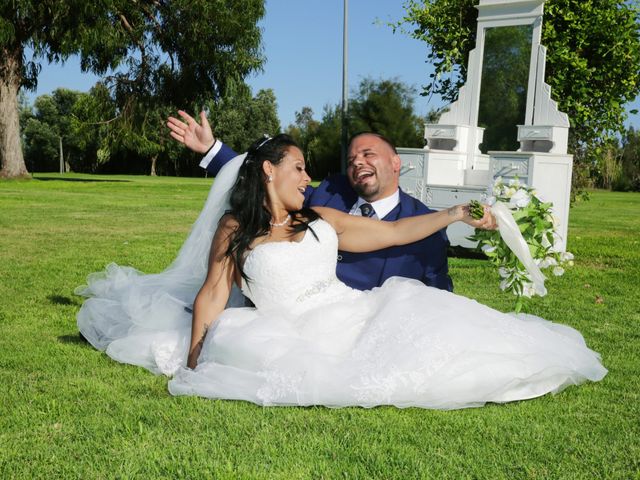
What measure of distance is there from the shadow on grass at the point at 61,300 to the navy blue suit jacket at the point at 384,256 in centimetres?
240

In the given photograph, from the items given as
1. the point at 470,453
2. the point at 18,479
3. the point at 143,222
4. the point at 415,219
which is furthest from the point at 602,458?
the point at 143,222

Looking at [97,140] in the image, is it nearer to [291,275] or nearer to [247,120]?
[247,120]

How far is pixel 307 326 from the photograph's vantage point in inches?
174

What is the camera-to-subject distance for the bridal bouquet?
16.0ft

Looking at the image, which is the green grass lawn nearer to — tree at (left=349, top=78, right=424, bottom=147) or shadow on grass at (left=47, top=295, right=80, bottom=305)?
shadow on grass at (left=47, top=295, right=80, bottom=305)

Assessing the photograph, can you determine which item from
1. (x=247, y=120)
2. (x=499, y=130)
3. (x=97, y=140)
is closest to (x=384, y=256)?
(x=499, y=130)

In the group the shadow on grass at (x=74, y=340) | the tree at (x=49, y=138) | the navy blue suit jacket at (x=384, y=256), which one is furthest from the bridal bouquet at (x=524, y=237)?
the tree at (x=49, y=138)

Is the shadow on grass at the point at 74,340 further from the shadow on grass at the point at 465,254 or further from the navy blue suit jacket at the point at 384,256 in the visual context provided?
the shadow on grass at the point at 465,254

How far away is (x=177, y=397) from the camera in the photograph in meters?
4.12

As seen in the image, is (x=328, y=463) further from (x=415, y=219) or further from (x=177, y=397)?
(x=415, y=219)

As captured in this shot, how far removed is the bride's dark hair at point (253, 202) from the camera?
183 inches

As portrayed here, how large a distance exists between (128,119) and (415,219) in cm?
2622

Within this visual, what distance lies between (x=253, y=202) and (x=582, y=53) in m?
9.47

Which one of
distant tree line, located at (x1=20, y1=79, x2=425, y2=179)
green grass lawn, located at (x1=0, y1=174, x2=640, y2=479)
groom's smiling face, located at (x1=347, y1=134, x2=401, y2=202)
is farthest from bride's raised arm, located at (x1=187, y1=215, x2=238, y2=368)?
distant tree line, located at (x1=20, y1=79, x2=425, y2=179)
